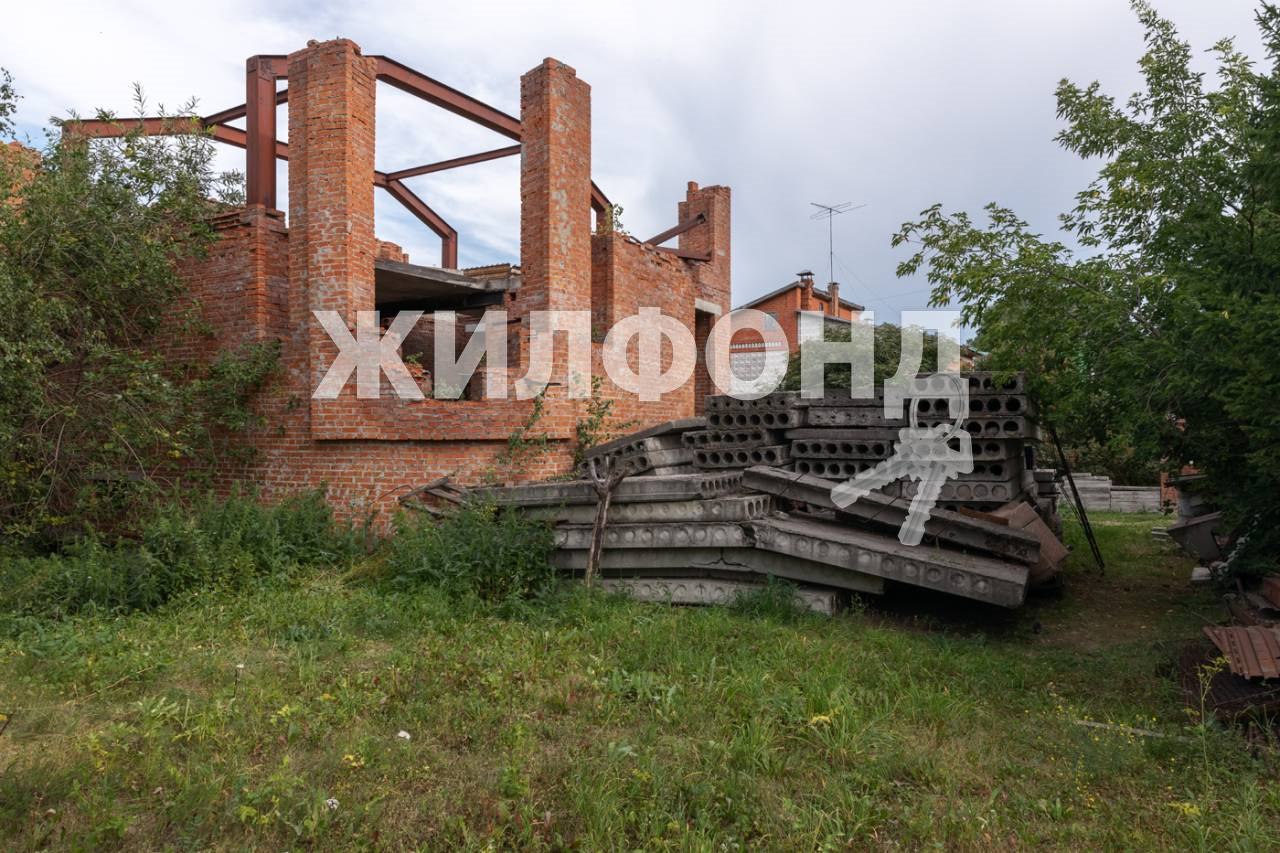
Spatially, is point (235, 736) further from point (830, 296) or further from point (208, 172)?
point (830, 296)

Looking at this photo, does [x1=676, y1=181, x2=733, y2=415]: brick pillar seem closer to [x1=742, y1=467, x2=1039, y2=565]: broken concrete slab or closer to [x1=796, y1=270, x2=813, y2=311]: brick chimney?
[x1=742, y1=467, x2=1039, y2=565]: broken concrete slab

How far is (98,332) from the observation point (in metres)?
8.52

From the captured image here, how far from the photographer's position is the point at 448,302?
13188 mm

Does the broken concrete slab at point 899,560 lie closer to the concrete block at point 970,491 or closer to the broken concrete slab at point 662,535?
the broken concrete slab at point 662,535

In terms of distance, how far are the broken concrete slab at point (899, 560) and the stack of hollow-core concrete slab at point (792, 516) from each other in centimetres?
1

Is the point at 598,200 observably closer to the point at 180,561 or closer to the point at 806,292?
the point at 180,561

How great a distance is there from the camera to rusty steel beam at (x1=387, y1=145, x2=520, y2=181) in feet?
39.7

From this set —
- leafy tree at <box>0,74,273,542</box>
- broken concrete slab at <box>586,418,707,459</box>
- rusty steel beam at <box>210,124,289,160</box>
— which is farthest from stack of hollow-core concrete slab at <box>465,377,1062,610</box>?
rusty steel beam at <box>210,124,289,160</box>

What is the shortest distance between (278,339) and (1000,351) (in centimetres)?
823

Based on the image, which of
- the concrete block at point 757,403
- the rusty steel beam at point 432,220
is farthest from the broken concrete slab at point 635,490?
the rusty steel beam at point 432,220

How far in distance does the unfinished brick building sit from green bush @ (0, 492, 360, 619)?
105cm

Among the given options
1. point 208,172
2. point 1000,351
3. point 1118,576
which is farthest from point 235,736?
point 1118,576

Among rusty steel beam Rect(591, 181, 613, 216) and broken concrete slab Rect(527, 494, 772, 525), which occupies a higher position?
rusty steel beam Rect(591, 181, 613, 216)

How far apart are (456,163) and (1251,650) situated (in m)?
12.1
